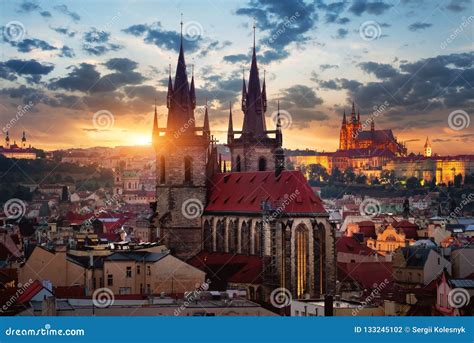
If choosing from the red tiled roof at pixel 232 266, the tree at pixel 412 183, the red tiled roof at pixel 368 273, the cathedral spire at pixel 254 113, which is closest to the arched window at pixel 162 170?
the red tiled roof at pixel 232 266

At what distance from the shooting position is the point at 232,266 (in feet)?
188

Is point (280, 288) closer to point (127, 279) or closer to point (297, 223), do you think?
point (297, 223)

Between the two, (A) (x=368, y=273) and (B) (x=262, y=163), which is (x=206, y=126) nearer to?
(B) (x=262, y=163)

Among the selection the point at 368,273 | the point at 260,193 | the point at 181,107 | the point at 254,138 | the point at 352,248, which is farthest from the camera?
the point at 352,248

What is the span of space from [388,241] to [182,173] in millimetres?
35991

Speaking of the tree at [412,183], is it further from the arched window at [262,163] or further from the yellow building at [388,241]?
the arched window at [262,163]

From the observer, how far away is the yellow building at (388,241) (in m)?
91.9

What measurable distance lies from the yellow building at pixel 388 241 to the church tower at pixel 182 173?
30.9 m

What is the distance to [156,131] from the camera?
6475 centimetres

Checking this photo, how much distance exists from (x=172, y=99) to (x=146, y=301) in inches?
990

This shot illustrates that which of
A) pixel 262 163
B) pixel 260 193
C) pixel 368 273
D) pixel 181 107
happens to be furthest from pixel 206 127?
pixel 368 273

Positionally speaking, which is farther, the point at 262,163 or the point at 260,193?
the point at 262,163

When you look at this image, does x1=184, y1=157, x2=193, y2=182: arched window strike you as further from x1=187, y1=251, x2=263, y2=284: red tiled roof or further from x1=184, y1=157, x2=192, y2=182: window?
x1=187, y1=251, x2=263, y2=284: red tiled roof

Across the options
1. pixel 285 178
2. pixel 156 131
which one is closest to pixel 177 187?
pixel 156 131
